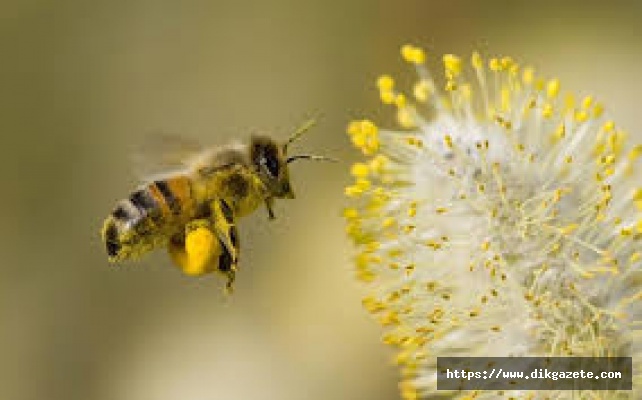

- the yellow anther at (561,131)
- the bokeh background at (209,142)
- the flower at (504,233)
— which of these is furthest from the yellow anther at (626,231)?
the bokeh background at (209,142)

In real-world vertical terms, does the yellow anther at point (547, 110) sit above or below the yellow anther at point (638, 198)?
above

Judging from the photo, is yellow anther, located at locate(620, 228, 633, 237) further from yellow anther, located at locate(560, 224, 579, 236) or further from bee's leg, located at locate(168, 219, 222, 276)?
bee's leg, located at locate(168, 219, 222, 276)

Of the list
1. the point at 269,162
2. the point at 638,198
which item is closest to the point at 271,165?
the point at 269,162

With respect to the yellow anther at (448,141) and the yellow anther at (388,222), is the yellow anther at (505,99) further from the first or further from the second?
the yellow anther at (388,222)

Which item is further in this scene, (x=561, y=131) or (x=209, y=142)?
(x=209, y=142)

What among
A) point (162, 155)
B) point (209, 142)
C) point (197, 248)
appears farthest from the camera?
point (209, 142)

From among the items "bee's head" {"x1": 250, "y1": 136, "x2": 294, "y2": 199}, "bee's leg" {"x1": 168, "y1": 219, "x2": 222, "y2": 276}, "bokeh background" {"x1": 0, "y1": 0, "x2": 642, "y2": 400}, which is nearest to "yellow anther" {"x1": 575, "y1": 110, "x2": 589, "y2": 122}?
"bee's head" {"x1": 250, "y1": 136, "x2": 294, "y2": 199}

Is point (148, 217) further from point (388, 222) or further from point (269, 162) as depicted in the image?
point (388, 222)

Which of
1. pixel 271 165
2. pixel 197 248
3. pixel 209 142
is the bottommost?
pixel 197 248
